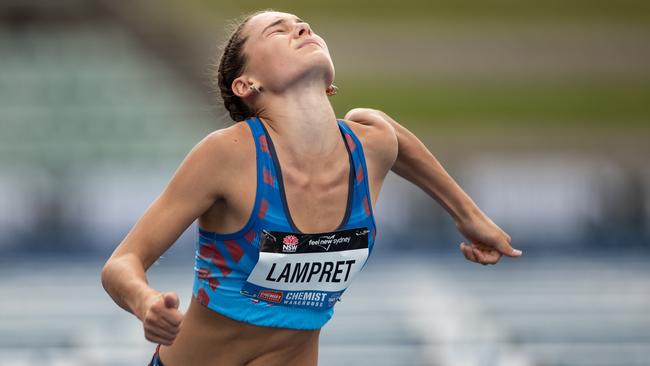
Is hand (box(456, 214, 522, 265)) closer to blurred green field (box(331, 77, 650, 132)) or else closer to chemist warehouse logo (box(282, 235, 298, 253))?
chemist warehouse logo (box(282, 235, 298, 253))

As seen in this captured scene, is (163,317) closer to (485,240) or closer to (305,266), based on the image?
(305,266)

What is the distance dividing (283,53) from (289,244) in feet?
1.75

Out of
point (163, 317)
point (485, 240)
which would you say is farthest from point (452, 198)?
point (163, 317)

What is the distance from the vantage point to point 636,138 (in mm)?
18250

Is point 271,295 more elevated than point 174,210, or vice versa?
point 174,210

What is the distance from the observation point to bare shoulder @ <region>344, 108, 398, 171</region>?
3.13 m

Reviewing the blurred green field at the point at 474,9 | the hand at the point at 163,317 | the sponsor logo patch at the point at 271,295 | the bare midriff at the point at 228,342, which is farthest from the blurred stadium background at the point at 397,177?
the hand at the point at 163,317

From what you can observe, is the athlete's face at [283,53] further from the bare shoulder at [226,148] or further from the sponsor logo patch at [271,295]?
the sponsor logo patch at [271,295]

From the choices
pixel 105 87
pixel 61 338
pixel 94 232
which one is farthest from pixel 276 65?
pixel 105 87

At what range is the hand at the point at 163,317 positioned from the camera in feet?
7.80

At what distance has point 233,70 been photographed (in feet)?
10.3

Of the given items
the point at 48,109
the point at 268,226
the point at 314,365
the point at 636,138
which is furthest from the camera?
the point at 636,138

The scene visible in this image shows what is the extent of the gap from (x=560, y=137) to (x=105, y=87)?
7569 millimetres

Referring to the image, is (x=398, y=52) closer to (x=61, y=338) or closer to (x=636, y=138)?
(x=636, y=138)
